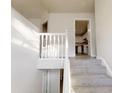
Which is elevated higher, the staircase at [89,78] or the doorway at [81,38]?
the doorway at [81,38]

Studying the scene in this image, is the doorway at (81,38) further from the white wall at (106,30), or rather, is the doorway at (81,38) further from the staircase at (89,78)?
the staircase at (89,78)

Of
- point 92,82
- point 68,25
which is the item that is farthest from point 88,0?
point 92,82

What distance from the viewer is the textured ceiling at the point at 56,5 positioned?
8078mm

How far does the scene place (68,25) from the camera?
899 cm

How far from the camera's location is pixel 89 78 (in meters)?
4.72

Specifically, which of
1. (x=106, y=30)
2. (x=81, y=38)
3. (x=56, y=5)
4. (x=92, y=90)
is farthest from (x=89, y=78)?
(x=81, y=38)

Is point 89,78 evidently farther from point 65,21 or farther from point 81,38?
point 81,38

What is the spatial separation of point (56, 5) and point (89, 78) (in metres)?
4.60

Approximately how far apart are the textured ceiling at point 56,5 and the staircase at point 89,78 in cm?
326

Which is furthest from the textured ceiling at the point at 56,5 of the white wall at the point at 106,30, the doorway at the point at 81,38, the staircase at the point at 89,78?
the doorway at the point at 81,38

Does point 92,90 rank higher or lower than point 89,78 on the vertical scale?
lower
